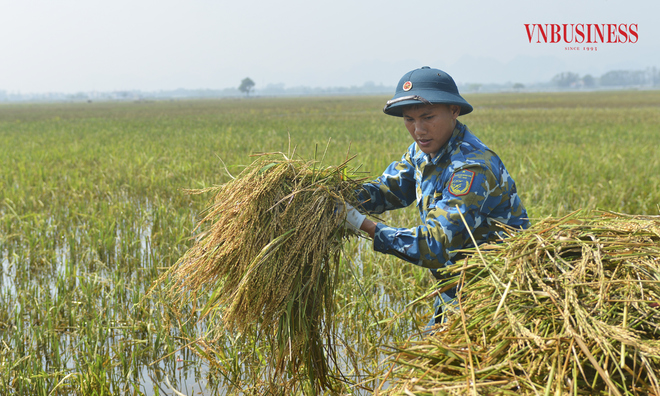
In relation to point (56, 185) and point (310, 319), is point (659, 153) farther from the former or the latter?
point (56, 185)

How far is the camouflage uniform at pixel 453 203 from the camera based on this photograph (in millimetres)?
1733

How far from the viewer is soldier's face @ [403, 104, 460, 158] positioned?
1941mm

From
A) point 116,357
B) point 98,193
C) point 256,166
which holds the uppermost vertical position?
point 256,166

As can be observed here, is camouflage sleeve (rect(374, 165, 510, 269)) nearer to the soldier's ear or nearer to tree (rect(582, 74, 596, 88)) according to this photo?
the soldier's ear

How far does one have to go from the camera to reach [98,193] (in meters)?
6.36

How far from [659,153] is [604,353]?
921 centimetres

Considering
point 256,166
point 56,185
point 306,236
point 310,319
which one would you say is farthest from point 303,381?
point 56,185

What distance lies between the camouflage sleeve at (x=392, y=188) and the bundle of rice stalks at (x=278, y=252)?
238 millimetres

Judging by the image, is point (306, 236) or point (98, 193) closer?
point (306, 236)

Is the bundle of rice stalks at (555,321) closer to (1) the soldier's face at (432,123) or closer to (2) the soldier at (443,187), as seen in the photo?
(2) the soldier at (443,187)

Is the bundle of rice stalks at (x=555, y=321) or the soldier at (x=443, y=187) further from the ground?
the soldier at (x=443, y=187)

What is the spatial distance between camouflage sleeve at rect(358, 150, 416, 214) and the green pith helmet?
0.36 metres

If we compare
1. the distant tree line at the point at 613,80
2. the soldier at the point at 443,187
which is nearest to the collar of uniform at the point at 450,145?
the soldier at the point at 443,187

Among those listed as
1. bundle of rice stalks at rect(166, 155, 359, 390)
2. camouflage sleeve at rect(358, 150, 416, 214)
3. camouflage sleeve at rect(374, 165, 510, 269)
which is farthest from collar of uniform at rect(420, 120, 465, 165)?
bundle of rice stalks at rect(166, 155, 359, 390)
